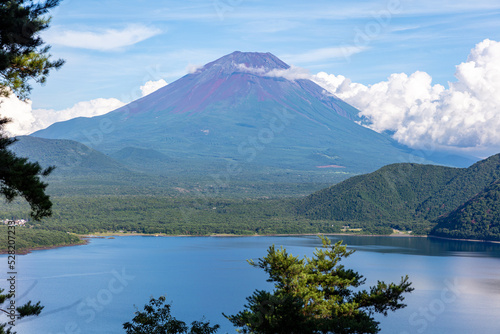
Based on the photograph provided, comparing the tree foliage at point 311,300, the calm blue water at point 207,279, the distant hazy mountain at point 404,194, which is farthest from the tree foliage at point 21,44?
the distant hazy mountain at point 404,194

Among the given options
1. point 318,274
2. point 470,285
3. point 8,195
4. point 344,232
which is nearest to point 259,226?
point 344,232

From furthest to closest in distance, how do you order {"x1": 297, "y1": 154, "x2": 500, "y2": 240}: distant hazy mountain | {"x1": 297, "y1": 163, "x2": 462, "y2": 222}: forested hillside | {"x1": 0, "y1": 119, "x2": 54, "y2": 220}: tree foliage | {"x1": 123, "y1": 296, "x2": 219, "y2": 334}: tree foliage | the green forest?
{"x1": 297, "y1": 163, "x2": 462, "y2": 222}: forested hillside < {"x1": 297, "y1": 154, "x2": 500, "y2": 240}: distant hazy mountain < the green forest < {"x1": 123, "y1": 296, "x2": 219, "y2": 334}: tree foliage < {"x1": 0, "y1": 119, "x2": 54, "y2": 220}: tree foliage

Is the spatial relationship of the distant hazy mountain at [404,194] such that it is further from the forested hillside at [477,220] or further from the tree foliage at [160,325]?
the tree foliage at [160,325]

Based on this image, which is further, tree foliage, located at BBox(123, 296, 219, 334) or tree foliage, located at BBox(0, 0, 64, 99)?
tree foliage, located at BBox(123, 296, 219, 334)

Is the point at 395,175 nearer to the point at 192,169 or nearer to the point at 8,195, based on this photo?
the point at 192,169

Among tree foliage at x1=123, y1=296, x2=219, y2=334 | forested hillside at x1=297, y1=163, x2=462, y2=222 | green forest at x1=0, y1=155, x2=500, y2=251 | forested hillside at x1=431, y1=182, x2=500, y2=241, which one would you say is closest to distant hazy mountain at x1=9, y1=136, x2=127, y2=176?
green forest at x1=0, y1=155, x2=500, y2=251

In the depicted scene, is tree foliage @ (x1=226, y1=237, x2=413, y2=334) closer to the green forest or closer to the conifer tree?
the conifer tree
